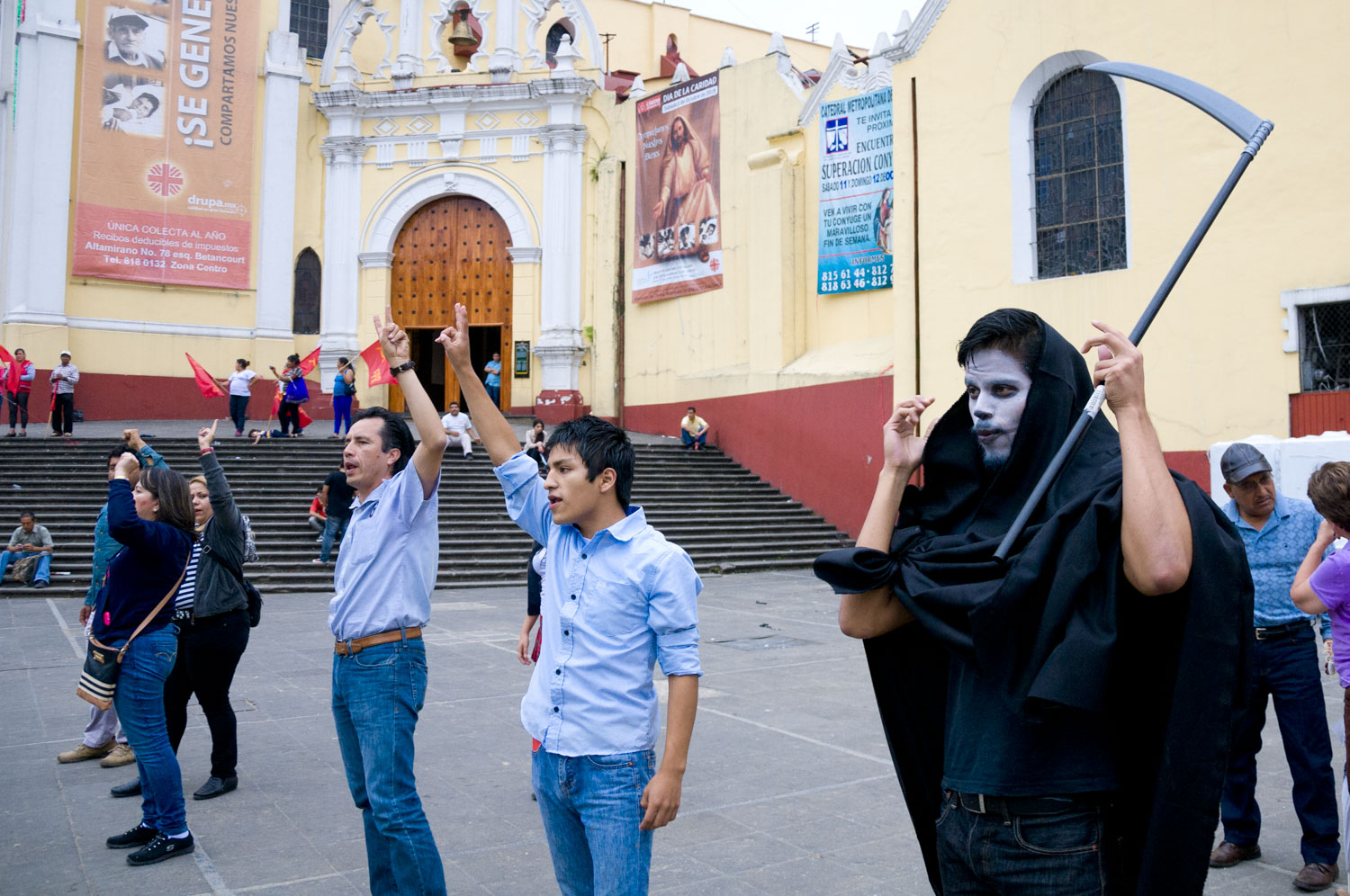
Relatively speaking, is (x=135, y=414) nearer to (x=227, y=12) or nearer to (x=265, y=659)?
(x=227, y=12)

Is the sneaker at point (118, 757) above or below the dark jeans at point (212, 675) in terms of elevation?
below

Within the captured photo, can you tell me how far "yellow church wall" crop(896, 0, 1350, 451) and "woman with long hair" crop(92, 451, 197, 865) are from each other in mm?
11451

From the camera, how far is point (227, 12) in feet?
77.5

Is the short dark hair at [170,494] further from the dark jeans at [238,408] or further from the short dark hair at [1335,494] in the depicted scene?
the dark jeans at [238,408]

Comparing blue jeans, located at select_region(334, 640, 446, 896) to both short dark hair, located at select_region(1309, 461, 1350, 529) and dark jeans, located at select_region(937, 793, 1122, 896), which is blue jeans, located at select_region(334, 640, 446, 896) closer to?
dark jeans, located at select_region(937, 793, 1122, 896)

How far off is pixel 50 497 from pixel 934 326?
13.1 meters

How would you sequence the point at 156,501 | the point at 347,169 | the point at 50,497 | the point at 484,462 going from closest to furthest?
1. the point at 156,501
2. the point at 50,497
3. the point at 484,462
4. the point at 347,169

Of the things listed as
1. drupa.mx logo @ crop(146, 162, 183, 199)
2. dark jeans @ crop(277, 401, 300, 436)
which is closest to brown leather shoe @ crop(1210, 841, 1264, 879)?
dark jeans @ crop(277, 401, 300, 436)

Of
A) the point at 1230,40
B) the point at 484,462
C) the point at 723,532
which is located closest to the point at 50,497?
the point at 484,462

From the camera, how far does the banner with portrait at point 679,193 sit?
22109mm

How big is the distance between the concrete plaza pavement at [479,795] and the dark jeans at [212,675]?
28 cm

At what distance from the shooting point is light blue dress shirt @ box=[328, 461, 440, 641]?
3.81 meters

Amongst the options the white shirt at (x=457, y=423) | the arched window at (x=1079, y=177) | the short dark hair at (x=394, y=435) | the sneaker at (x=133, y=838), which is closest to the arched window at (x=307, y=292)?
the white shirt at (x=457, y=423)

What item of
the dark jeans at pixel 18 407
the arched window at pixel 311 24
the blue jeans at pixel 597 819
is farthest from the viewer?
the arched window at pixel 311 24
